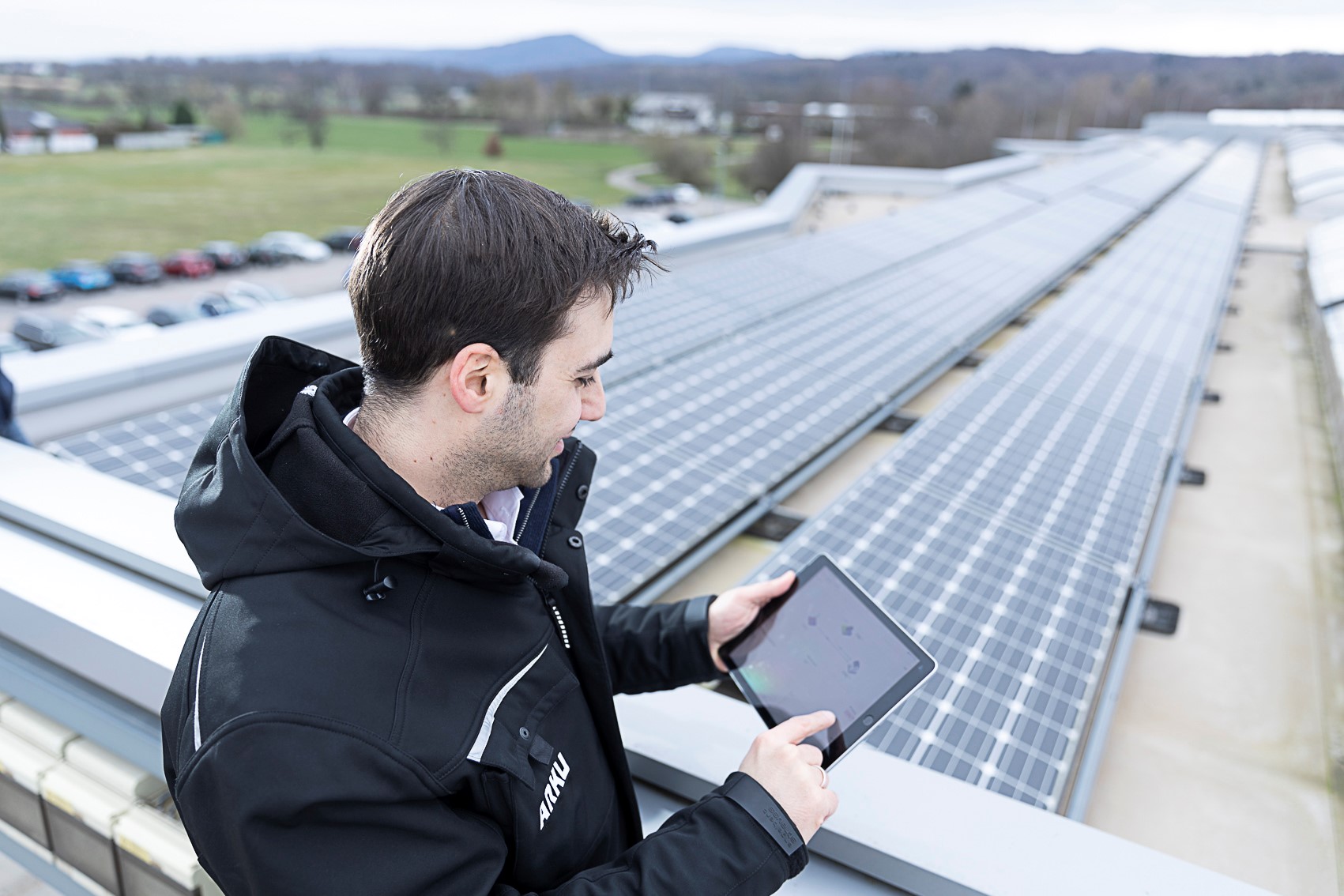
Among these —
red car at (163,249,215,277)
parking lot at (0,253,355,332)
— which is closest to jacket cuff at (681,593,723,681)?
parking lot at (0,253,355,332)

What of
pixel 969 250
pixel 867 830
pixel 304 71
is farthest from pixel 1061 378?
pixel 304 71

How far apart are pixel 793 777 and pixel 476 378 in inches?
35.7

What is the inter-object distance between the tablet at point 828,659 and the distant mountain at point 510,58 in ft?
303

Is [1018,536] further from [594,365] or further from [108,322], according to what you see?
[108,322]

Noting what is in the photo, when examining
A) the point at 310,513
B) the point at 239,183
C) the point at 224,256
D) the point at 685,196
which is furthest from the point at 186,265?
the point at 310,513

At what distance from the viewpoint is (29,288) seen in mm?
28859

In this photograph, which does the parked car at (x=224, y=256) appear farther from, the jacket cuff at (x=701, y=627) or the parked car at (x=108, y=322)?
the jacket cuff at (x=701, y=627)

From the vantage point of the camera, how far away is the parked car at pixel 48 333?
62.4 feet

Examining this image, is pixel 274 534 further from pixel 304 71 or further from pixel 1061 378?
pixel 304 71

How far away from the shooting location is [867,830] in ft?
6.42

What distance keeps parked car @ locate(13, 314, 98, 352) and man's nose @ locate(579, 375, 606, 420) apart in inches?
827

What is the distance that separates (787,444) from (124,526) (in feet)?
12.9

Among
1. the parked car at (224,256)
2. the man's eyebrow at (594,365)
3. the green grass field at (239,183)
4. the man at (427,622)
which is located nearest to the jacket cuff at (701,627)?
the man at (427,622)

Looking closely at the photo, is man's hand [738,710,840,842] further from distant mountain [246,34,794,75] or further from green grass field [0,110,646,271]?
distant mountain [246,34,794,75]
